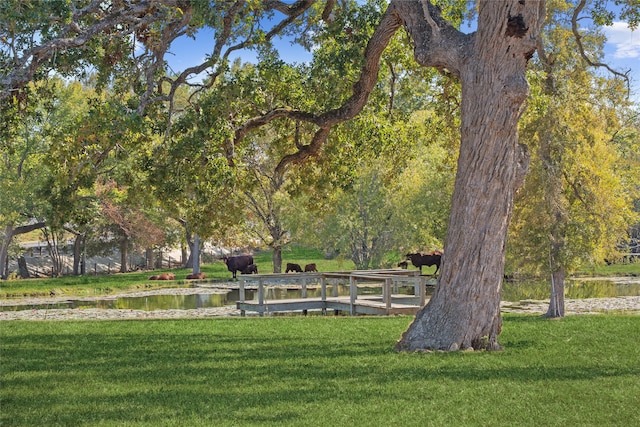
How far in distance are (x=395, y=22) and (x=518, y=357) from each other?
603 centimetres

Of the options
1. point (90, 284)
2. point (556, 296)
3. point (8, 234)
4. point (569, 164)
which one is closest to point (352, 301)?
point (556, 296)

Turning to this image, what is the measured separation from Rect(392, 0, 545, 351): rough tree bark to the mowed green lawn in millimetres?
577

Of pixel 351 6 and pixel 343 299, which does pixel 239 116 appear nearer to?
pixel 351 6

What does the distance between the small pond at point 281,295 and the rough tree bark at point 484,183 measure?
52.9ft

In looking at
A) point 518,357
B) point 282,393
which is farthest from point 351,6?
point 282,393

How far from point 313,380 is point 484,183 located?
4092 millimetres

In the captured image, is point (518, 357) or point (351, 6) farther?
point (351, 6)

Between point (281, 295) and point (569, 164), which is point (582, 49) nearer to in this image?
point (569, 164)

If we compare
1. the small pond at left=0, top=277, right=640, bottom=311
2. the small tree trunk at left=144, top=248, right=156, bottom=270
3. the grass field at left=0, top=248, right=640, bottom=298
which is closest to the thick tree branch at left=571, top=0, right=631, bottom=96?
the grass field at left=0, top=248, right=640, bottom=298

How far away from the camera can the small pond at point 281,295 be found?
27.4 m

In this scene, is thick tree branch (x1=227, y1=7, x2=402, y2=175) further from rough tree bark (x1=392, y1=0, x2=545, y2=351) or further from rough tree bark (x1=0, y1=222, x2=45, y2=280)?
rough tree bark (x1=0, y1=222, x2=45, y2=280)

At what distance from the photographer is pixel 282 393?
27.3 ft

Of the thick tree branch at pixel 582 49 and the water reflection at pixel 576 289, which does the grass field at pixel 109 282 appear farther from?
the thick tree branch at pixel 582 49

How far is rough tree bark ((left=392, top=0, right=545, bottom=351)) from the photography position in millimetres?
11086
